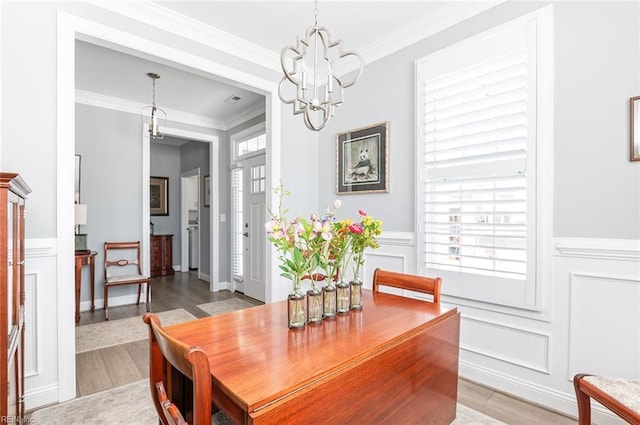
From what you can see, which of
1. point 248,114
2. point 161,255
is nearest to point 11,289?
point 248,114

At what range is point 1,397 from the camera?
1212 mm

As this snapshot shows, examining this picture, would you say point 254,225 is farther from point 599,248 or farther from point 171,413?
point 171,413

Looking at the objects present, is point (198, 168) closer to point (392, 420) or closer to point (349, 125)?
point (349, 125)

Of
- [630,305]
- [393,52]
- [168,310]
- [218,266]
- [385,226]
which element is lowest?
[168,310]

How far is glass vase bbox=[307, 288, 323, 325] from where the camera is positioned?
4.64 feet

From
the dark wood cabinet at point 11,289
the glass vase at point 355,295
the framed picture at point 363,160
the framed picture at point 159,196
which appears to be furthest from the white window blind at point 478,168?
the framed picture at point 159,196

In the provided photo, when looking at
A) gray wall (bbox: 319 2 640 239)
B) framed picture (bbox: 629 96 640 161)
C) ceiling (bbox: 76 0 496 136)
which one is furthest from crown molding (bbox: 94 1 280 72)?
framed picture (bbox: 629 96 640 161)

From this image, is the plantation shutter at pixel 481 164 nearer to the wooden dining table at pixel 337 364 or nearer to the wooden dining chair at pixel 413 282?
the wooden dining chair at pixel 413 282

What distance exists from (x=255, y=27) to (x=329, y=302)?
2477 millimetres

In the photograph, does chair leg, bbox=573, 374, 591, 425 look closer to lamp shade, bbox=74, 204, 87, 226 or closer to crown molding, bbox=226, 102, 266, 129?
crown molding, bbox=226, 102, 266, 129

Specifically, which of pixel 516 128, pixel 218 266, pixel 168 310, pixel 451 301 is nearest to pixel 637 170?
pixel 516 128

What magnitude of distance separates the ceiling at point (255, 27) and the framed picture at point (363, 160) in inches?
28.6

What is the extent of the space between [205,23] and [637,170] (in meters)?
3.16

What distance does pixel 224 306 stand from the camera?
14.3 feet
